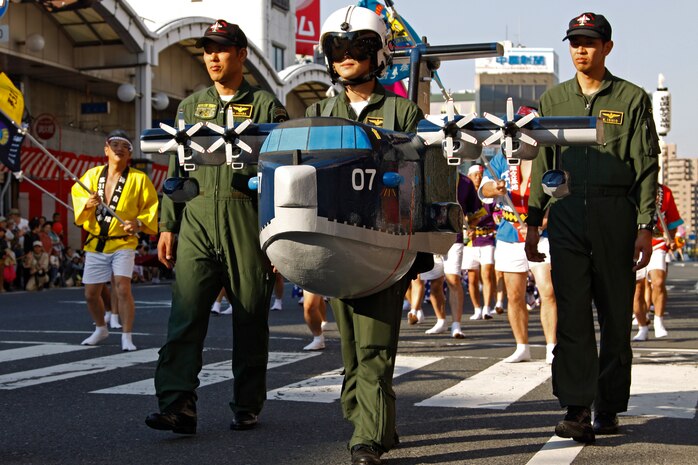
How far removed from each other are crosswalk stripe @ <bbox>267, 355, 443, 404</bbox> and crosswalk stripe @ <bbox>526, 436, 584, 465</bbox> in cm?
180

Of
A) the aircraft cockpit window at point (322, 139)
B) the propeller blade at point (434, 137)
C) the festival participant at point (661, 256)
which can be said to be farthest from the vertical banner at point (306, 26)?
the aircraft cockpit window at point (322, 139)

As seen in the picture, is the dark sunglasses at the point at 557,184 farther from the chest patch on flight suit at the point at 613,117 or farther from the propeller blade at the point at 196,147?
the propeller blade at the point at 196,147

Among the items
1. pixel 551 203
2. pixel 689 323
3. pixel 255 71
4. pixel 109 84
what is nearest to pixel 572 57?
pixel 551 203

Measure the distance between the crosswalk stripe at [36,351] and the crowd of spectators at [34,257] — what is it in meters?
11.1

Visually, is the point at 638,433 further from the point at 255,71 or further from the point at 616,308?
the point at 255,71

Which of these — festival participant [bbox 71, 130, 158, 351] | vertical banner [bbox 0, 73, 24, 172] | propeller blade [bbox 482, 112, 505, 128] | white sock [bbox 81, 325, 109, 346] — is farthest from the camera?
vertical banner [bbox 0, 73, 24, 172]

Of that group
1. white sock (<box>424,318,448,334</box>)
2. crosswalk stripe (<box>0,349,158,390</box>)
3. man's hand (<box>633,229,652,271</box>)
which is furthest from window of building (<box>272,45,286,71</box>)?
man's hand (<box>633,229,652,271</box>)

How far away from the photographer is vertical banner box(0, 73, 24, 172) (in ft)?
42.8

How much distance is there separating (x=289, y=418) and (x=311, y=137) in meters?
2.34

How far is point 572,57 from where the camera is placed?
6.29 m

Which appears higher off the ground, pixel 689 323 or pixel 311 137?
pixel 311 137

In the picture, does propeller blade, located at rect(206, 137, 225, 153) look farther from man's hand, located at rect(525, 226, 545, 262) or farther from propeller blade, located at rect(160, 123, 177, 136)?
man's hand, located at rect(525, 226, 545, 262)

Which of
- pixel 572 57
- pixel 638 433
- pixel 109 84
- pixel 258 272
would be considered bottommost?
pixel 638 433

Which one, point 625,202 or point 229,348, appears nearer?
point 625,202
